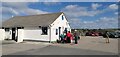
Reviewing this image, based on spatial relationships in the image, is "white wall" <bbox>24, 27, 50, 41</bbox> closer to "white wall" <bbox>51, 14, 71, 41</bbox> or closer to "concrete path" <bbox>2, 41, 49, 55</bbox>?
"white wall" <bbox>51, 14, 71, 41</bbox>

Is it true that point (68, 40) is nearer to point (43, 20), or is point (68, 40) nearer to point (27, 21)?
point (43, 20)

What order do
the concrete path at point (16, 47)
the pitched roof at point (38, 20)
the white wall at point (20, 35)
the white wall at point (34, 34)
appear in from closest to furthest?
the concrete path at point (16, 47) → the white wall at point (34, 34) → the white wall at point (20, 35) → the pitched roof at point (38, 20)

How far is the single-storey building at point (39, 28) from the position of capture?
2625cm

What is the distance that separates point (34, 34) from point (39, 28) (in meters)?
1.25

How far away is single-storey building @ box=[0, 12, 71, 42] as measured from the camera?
26.2 m

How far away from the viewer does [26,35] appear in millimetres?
28484

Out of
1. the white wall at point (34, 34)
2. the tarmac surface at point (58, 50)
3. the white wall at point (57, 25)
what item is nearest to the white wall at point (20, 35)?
the white wall at point (34, 34)

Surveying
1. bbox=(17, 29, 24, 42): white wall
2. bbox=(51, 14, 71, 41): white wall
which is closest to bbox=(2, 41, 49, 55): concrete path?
bbox=(51, 14, 71, 41): white wall

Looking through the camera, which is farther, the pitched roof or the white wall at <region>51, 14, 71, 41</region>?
the pitched roof

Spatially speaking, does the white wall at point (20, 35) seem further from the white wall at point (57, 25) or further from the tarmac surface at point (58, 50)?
the tarmac surface at point (58, 50)

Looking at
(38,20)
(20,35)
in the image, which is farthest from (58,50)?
(38,20)

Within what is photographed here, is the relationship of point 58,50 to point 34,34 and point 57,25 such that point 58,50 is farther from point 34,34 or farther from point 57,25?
point 34,34

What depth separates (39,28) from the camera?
26.9 m

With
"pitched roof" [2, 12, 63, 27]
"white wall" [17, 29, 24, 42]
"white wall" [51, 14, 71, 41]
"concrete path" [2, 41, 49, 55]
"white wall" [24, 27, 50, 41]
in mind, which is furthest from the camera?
"pitched roof" [2, 12, 63, 27]
